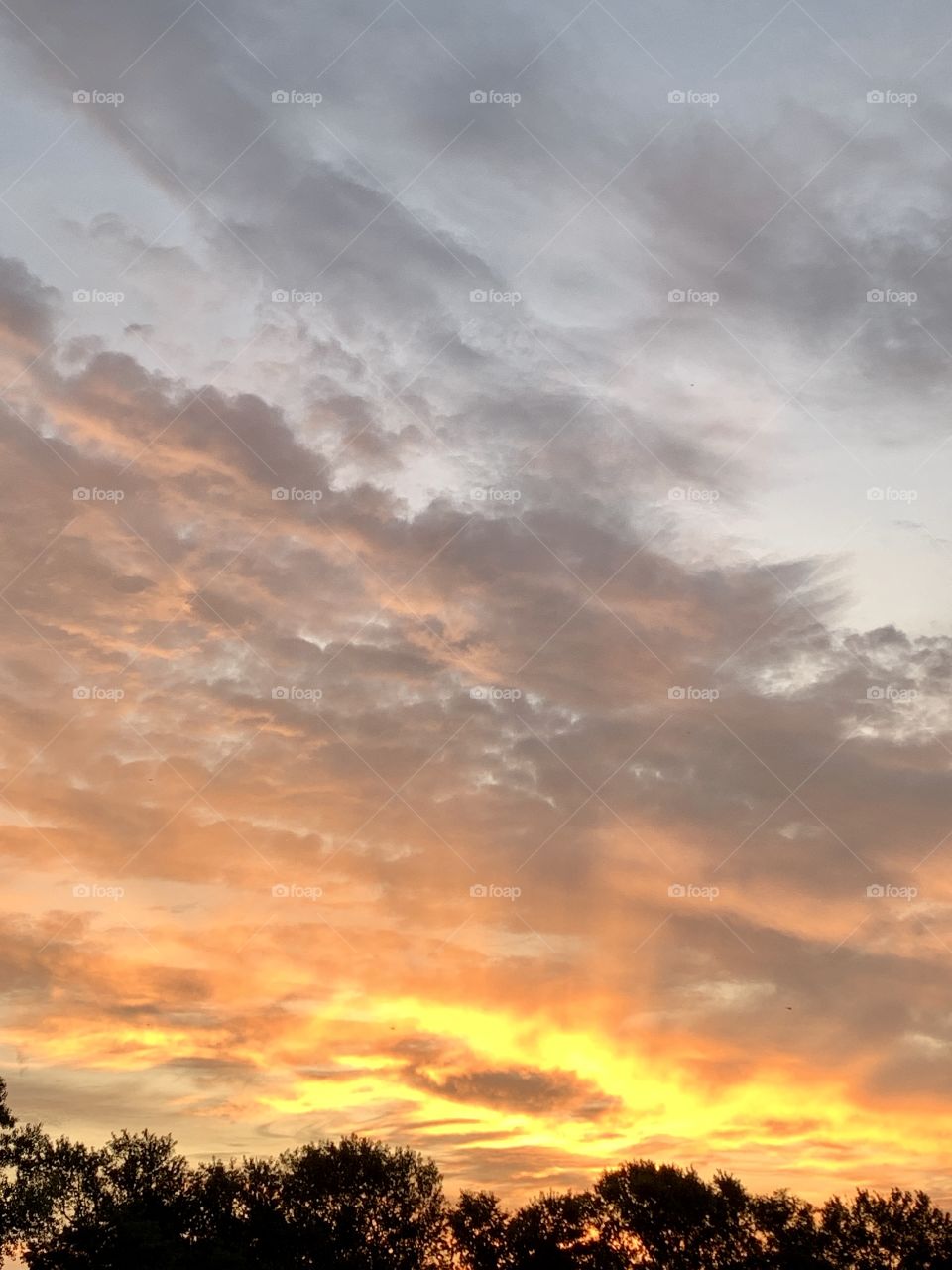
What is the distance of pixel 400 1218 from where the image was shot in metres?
76.1

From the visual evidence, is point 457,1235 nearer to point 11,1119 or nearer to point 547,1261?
point 547,1261

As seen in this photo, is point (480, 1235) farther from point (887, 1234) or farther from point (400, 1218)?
point (887, 1234)

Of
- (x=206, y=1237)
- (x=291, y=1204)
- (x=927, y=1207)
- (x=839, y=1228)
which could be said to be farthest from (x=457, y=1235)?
(x=927, y=1207)

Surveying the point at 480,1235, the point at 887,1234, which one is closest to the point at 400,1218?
the point at 480,1235

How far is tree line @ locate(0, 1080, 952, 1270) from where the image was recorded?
68.3 metres

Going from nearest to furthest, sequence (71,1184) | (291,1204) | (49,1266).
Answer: (49,1266), (71,1184), (291,1204)

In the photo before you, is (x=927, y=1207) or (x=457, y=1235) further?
(x=457, y=1235)

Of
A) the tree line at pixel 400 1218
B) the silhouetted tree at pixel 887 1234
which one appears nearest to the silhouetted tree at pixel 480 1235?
the tree line at pixel 400 1218

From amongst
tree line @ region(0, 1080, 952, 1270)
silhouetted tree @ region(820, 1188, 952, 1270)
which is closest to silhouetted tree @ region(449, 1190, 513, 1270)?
tree line @ region(0, 1080, 952, 1270)

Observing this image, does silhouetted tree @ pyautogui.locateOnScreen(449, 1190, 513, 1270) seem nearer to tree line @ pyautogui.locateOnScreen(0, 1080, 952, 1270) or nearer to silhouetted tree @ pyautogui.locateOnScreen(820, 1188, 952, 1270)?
tree line @ pyautogui.locateOnScreen(0, 1080, 952, 1270)

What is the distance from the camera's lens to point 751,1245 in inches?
2862

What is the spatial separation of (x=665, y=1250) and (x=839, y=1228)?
34.7ft

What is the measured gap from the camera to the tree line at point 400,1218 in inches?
2689

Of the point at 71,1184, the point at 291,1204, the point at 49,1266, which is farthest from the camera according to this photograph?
the point at 291,1204
